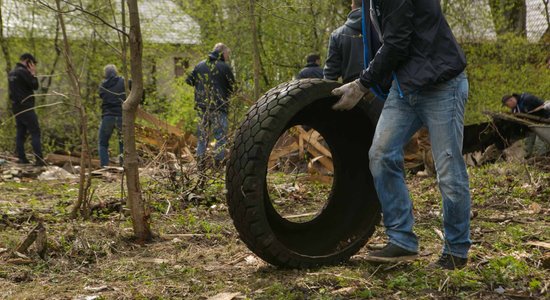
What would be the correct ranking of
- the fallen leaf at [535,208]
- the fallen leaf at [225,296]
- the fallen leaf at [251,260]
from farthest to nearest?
the fallen leaf at [535,208]
the fallen leaf at [251,260]
the fallen leaf at [225,296]

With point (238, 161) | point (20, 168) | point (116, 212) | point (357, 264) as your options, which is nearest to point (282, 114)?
point (238, 161)

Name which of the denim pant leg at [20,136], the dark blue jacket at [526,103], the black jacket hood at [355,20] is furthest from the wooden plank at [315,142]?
the denim pant leg at [20,136]

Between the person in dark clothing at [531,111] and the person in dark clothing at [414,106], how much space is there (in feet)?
22.4

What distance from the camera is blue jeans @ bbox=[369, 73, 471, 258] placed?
381 centimetres

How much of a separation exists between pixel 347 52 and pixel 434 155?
322 centimetres

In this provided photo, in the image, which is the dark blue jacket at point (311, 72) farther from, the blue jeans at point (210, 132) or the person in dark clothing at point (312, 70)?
the blue jeans at point (210, 132)

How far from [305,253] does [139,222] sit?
153cm

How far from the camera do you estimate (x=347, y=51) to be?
694cm

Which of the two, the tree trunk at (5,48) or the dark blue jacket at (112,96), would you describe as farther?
the tree trunk at (5,48)

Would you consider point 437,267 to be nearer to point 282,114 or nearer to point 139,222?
point 282,114

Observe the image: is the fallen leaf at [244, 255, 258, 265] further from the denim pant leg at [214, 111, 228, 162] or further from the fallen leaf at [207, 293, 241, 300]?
the denim pant leg at [214, 111, 228, 162]

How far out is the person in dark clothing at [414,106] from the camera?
3.74 m

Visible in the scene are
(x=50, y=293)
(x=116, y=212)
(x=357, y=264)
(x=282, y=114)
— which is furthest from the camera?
(x=116, y=212)

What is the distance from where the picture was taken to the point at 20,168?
12383 millimetres
